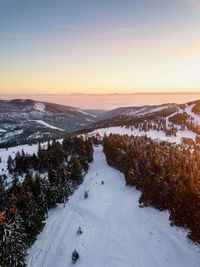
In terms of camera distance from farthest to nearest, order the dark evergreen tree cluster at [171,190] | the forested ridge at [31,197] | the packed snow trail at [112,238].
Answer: the dark evergreen tree cluster at [171,190] < the packed snow trail at [112,238] < the forested ridge at [31,197]

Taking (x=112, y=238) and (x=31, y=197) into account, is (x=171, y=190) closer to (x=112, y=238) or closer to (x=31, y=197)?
(x=112, y=238)

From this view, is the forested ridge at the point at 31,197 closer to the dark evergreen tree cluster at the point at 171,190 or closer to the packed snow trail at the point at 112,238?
the packed snow trail at the point at 112,238

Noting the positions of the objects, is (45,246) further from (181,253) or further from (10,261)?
(181,253)

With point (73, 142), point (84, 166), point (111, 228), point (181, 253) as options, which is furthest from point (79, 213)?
point (73, 142)

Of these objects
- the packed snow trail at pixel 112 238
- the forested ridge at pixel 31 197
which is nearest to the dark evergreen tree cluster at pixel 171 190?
the packed snow trail at pixel 112 238

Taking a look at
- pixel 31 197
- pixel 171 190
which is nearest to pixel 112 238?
pixel 171 190

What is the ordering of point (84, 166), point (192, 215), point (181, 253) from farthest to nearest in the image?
point (84, 166)
point (192, 215)
point (181, 253)
